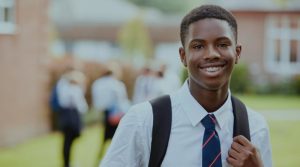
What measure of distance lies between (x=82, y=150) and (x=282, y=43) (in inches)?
779

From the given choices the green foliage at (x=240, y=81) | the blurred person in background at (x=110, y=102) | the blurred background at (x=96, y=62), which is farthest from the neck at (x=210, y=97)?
the green foliage at (x=240, y=81)

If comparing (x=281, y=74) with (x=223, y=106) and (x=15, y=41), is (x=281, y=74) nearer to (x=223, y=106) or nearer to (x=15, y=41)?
(x=15, y=41)

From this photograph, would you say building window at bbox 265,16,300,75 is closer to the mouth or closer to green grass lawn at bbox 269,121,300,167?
green grass lawn at bbox 269,121,300,167

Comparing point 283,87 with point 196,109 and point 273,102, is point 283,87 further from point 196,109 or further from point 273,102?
point 196,109

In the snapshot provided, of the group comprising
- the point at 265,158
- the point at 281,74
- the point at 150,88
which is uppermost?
the point at 265,158

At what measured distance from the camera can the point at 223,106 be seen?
7.25 feet

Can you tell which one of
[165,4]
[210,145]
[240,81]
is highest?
[165,4]

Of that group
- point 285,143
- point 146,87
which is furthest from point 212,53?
point 285,143

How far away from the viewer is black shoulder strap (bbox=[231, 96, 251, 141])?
85.9 inches

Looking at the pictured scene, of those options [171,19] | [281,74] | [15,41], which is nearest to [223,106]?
[15,41]

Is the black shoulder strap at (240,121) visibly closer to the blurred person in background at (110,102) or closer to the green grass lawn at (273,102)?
the blurred person in background at (110,102)

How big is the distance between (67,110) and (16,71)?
402 cm

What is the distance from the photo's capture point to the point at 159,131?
6.83ft

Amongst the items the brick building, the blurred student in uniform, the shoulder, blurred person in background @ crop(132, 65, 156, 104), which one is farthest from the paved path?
the shoulder
